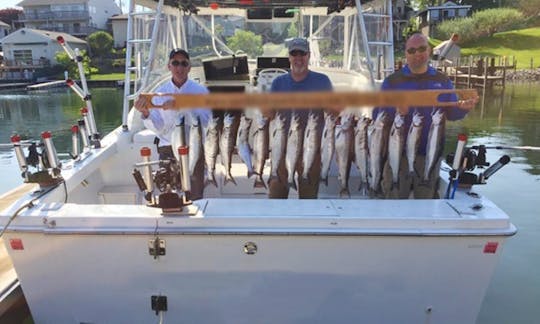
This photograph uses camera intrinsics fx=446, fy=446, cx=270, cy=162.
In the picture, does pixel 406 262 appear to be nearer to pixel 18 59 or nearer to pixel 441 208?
pixel 441 208

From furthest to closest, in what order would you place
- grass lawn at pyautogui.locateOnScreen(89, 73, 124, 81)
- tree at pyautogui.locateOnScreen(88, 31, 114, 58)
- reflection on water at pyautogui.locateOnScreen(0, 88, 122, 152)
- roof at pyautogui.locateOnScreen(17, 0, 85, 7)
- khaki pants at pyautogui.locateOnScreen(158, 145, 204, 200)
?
roof at pyautogui.locateOnScreen(17, 0, 85, 7) < tree at pyautogui.locateOnScreen(88, 31, 114, 58) < grass lawn at pyautogui.locateOnScreen(89, 73, 124, 81) < reflection on water at pyautogui.locateOnScreen(0, 88, 122, 152) < khaki pants at pyautogui.locateOnScreen(158, 145, 204, 200)

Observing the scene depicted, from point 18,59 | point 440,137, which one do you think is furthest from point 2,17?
point 440,137

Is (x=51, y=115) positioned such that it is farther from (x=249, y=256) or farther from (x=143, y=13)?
(x=249, y=256)

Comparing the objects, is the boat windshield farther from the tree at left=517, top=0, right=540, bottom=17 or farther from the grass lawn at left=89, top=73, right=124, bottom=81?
the tree at left=517, top=0, right=540, bottom=17

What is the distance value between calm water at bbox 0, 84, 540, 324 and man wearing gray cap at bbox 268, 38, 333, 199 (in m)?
1.24

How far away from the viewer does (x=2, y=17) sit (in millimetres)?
77188

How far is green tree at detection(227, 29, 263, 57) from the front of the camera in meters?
7.33

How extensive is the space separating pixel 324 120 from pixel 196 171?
3.59 feet

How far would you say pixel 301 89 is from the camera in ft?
12.0

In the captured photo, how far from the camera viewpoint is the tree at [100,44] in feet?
168

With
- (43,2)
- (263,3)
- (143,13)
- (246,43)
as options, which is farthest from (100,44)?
(143,13)

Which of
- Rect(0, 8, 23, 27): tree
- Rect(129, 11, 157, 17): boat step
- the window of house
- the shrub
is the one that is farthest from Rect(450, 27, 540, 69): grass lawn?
Rect(0, 8, 23, 27): tree

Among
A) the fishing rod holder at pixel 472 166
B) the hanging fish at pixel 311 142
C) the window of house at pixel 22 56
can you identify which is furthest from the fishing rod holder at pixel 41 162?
the window of house at pixel 22 56

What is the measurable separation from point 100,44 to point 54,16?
18.2 meters
